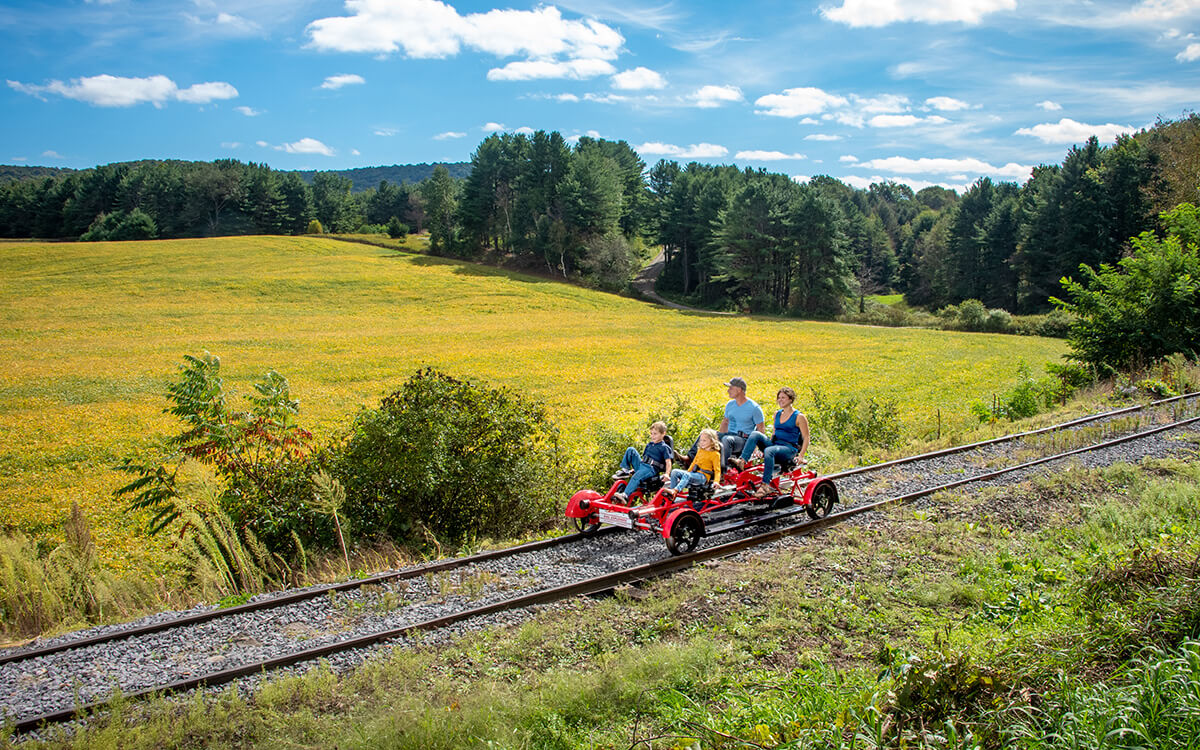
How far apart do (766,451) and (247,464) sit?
27.0ft

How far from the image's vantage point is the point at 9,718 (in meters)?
5.70

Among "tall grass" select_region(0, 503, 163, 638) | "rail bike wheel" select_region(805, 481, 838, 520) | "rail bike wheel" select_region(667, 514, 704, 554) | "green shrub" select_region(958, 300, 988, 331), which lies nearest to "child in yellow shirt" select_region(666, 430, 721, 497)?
"rail bike wheel" select_region(667, 514, 704, 554)

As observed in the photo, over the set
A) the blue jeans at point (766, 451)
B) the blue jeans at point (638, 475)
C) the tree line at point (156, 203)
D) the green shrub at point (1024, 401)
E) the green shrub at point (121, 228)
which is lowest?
the green shrub at point (1024, 401)

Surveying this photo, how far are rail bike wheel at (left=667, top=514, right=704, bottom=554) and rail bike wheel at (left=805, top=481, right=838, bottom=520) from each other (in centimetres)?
211

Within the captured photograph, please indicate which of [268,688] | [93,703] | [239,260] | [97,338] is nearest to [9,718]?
[93,703]

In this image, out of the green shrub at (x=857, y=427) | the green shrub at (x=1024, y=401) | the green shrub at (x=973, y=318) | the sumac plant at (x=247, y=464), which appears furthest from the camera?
the green shrub at (x=973, y=318)

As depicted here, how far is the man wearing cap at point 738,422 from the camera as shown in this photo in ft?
34.5

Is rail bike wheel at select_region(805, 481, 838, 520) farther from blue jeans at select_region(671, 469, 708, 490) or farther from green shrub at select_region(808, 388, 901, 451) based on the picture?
green shrub at select_region(808, 388, 901, 451)

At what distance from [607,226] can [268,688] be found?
247 feet

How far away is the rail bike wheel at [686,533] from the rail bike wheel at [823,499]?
2.11 metres

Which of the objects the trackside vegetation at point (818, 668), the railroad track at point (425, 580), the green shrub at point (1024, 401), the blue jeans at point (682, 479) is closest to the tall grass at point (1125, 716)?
the trackside vegetation at point (818, 668)

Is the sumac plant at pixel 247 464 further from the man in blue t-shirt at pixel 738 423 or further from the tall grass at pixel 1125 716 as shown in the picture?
the tall grass at pixel 1125 716

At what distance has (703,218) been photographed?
79.8 m

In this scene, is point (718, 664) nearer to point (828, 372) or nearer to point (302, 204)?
point (828, 372)
